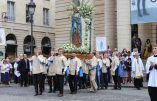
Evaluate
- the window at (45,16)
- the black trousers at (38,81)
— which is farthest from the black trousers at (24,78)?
the window at (45,16)

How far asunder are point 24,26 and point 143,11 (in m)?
31.8

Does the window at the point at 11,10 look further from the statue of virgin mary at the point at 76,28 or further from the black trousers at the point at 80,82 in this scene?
the black trousers at the point at 80,82

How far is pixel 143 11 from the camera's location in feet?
91.6

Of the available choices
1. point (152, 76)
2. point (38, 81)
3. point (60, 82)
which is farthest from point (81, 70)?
point (152, 76)

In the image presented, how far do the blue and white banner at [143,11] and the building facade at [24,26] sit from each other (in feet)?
92.4

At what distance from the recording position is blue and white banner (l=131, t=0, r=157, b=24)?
27359 mm

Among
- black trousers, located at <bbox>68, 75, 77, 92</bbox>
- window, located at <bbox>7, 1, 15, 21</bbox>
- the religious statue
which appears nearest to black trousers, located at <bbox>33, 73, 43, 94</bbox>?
black trousers, located at <bbox>68, 75, 77, 92</bbox>

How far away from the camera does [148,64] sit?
1362 centimetres

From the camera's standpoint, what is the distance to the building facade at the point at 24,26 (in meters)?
55.7

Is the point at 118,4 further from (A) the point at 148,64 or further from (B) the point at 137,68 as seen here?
(A) the point at 148,64

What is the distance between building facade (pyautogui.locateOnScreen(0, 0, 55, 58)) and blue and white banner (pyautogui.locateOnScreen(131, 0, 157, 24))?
2816 centimetres

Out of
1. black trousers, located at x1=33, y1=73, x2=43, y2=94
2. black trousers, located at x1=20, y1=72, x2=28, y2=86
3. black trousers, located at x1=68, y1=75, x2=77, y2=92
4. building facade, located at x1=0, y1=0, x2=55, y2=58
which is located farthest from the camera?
building facade, located at x1=0, y1=0, x2=55, y2=58

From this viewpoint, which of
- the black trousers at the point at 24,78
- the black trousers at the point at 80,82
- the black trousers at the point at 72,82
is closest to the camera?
the black trousers at the point at 72,82

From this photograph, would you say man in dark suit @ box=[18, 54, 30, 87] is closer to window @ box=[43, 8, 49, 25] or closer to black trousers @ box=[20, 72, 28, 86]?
black trousers @ box=[20, 72, 28, 86]
